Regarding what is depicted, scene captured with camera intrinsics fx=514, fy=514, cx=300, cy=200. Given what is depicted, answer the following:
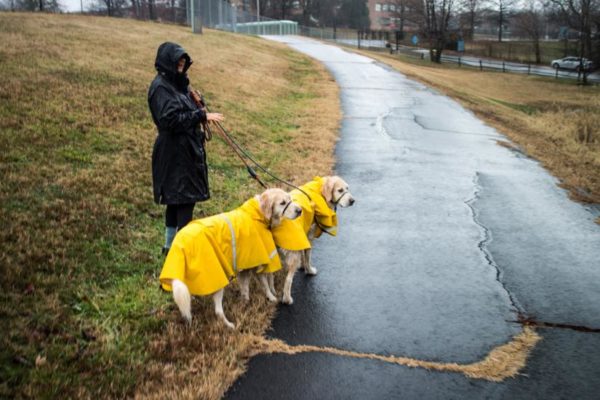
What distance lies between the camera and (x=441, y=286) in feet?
19.5

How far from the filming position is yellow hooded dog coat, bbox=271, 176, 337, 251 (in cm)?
529

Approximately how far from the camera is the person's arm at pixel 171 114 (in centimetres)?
516

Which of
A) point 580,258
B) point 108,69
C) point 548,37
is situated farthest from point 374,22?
point 580,258

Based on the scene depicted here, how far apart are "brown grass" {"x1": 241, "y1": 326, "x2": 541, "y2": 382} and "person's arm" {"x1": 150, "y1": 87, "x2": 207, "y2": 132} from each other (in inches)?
87.9

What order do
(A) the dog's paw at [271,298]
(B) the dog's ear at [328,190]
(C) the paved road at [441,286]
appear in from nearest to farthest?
(C) the paved road at [441,286], (A) the dog's paw at [271,298], (B) the dog's ear at [328,190]

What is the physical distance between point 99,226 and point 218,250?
2699 mm

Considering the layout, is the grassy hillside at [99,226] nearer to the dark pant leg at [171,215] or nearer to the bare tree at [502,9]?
the dark pant leg at [171,215]

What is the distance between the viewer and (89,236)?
20.6ft

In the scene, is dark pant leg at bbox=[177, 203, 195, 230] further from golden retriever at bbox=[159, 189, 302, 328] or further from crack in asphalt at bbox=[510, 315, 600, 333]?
crack in asphalt at bbox=[510, 315, 600, 333]

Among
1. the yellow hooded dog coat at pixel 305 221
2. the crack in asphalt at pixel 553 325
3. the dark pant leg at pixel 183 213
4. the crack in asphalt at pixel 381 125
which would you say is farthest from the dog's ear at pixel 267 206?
the crack in asphalt at pixel 381 125

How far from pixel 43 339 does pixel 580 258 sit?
640 cm

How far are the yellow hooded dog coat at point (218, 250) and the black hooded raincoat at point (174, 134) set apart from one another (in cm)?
72

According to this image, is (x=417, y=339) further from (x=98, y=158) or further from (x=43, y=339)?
(x=98, y=158)

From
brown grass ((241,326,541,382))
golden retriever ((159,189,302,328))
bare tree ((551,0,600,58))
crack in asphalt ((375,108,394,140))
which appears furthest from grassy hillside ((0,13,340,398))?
bare tree ((551,0,600,58))
